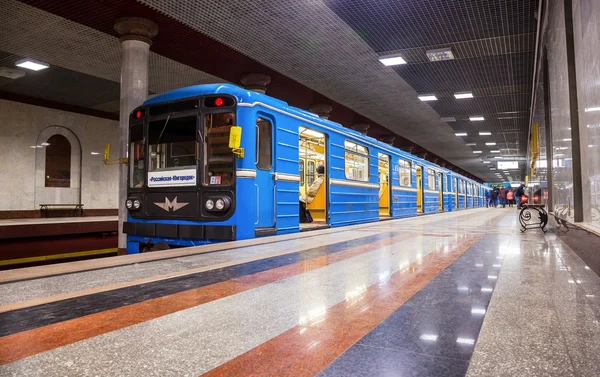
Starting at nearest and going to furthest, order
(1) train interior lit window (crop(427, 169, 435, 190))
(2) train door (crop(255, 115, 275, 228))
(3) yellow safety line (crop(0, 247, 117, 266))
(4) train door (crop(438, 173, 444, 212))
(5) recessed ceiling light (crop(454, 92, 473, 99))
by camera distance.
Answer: (2) train door (crop(255, 115, 275, 228)) → (3) yellow safety line (crop(0, 247, 117, 266)) → (5) recessed ceiling light (crop(454, 92, 473, 99)) → (1) train interior lit window (crop(427, 169, 435, 190)) → (4) train door (crop(438, 173, 444, 212))

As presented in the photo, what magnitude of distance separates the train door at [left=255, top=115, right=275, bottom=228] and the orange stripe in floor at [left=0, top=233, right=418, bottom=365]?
6.97 feet

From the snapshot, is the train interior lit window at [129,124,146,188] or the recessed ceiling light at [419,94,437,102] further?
the recessed ceiling light at [419,94,437,102]

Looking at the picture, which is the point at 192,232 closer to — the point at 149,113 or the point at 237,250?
the point at 237,250

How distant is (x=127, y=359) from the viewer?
1.46 meters

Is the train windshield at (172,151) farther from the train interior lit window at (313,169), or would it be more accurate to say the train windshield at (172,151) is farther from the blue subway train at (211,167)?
the train interior lit window at (313,169)

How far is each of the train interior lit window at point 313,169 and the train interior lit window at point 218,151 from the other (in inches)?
112

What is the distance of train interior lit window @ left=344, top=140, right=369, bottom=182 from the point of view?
27.9 feet

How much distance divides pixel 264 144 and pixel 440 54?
259 inches

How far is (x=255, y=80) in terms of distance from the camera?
36.7 ft

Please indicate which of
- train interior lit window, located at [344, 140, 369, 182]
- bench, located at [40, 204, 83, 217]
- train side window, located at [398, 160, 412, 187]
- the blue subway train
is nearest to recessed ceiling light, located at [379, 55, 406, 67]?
train interior lit window, located at [344, 140, 369, 182]

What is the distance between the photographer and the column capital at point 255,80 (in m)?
11.2

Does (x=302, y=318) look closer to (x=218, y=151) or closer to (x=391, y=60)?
(x=218, y=151)

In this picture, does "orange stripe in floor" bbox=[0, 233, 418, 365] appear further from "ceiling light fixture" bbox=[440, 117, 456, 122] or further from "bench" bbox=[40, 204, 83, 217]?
"ceiling light fixture" bbox=[440, 117, 456, 122]

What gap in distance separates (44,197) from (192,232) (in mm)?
12015
